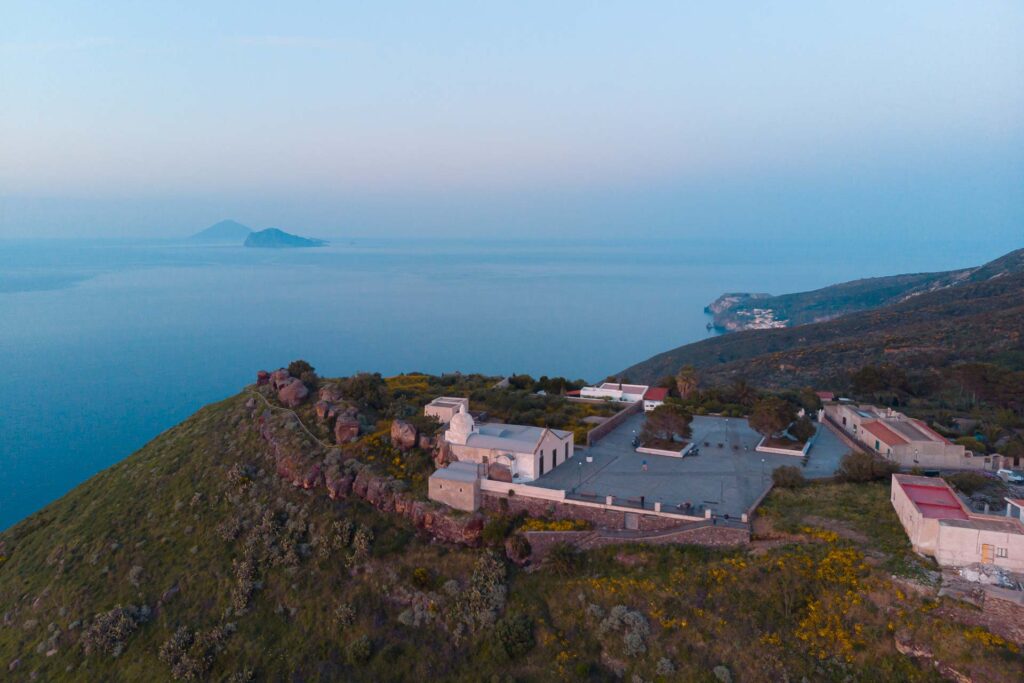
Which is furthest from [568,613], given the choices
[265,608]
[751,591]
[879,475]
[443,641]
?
[879,475]

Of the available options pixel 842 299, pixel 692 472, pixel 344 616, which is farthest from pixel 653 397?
pixel 842 299

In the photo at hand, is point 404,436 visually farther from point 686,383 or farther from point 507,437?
point 686,383

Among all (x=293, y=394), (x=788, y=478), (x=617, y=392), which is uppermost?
(x=788, y=478)

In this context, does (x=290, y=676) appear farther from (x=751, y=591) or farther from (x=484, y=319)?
(x=484, y=319)

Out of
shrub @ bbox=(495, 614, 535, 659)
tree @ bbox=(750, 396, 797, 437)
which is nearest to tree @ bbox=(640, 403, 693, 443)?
tree @ bbox=(750, 396, 797, 437)

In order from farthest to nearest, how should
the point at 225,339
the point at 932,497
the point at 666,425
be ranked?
the point at 225,339
the point at 666,425
the point at 932,497

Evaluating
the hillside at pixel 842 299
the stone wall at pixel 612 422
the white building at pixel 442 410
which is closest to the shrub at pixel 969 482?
the stone wall at pixel 612 422
